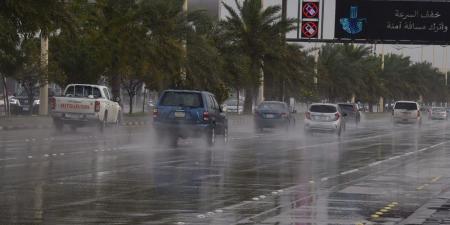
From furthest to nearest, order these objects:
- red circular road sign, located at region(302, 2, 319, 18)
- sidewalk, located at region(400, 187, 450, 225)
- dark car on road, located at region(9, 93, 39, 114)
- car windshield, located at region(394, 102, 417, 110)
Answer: car windshield, located at region(394, 102, 417, 110)
dark car on road, located at region(9, 93, 39, 114)
red circular road sign, located at region(302, 2, 319, 18)
sidewalk, located at region(400, 187, 450, 225)

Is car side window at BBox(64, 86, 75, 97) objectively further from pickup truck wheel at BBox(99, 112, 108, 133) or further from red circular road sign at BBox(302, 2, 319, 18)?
red circular road sign at BBox(302, 2, 319, 18)

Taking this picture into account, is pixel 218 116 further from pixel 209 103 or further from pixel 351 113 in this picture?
pixel 351 113

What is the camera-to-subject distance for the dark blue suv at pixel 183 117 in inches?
1288

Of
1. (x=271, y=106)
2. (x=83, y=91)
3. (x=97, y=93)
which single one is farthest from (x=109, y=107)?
(x=271, y=106)

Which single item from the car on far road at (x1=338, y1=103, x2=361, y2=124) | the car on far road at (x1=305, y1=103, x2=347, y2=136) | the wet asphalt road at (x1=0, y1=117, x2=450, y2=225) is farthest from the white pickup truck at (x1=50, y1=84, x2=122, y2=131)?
the car on far road at (x1=338, y1=103, x2=361, y2=124)

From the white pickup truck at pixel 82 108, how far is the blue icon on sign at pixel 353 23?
907 inches

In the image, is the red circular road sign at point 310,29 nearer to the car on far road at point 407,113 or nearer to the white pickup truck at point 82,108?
the car on far road at point 407,113

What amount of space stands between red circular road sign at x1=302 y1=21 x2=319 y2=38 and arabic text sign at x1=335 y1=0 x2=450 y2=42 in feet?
4.11

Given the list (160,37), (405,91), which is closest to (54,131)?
(160,37)

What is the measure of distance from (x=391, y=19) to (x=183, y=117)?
3076 centimetres

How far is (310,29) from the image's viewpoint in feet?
202

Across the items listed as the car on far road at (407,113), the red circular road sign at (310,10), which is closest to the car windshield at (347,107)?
the car on far road at (407,113)

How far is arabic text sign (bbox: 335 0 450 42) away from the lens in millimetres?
60594

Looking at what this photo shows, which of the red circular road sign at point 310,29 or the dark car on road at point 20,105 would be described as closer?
the red circular road sign at point 310,29
